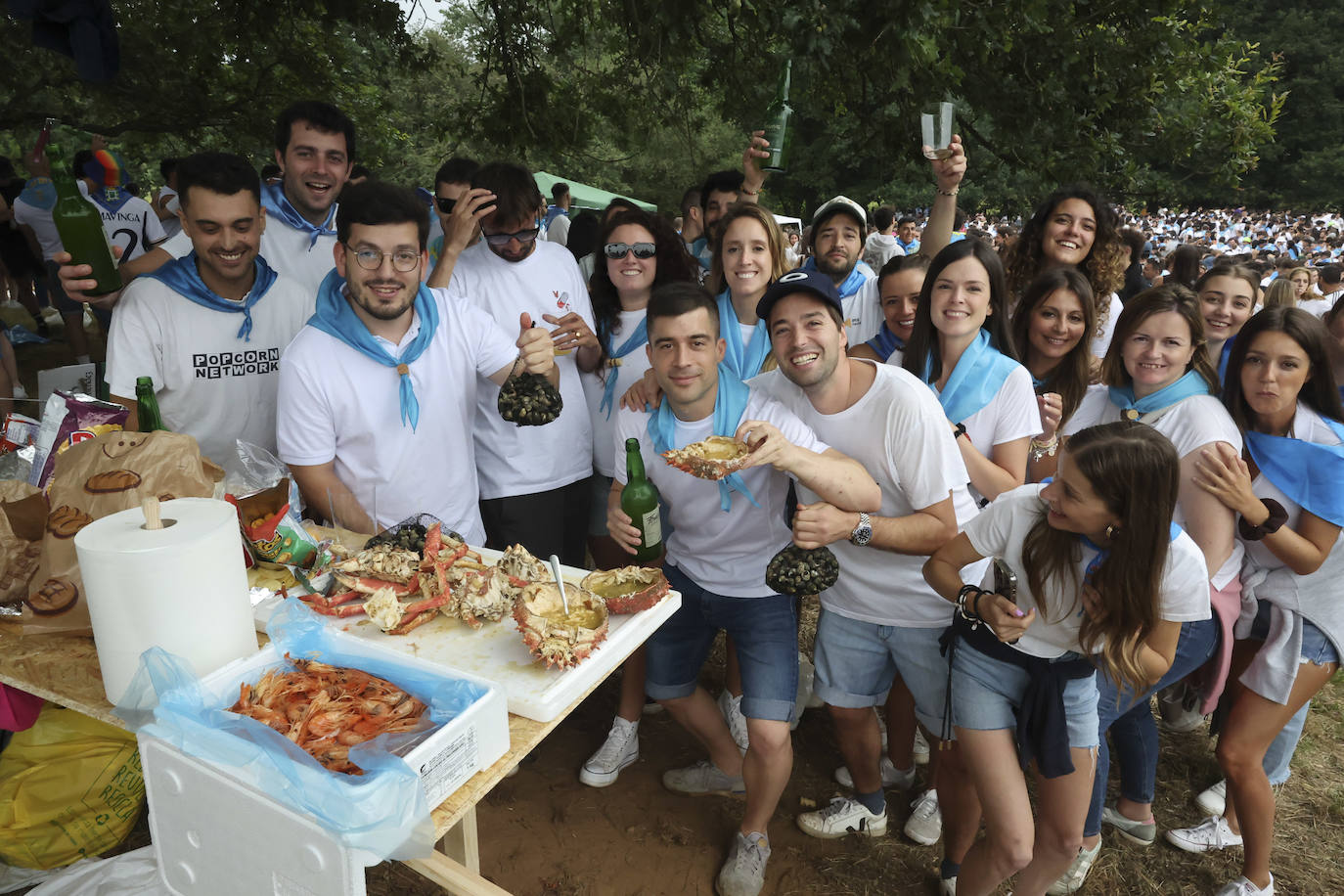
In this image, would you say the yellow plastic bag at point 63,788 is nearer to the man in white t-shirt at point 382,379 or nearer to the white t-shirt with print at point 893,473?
the man in white t-shirt at point 382,379

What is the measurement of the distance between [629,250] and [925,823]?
2.87 meters

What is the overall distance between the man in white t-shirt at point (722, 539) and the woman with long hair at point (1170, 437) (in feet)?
3.94

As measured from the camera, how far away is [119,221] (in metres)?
7.16

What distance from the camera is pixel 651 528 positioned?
9.72 feet

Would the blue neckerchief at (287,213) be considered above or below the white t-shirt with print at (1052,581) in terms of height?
above

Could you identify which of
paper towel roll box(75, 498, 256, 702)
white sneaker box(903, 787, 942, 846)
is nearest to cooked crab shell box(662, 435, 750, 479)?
paper towel roll box(75, 498, 256, 702)

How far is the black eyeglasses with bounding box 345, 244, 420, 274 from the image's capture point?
9.46 feet

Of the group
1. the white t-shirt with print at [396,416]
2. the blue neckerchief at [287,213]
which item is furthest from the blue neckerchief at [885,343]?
the blue neckerchief at [287,213]

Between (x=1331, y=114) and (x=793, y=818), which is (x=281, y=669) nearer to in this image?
(x=793, y=818)

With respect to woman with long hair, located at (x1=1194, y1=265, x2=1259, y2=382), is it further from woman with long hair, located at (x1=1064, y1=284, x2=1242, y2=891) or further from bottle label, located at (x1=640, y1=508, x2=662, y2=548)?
bottle label, located at (x1=640, y1=508, x2=662, y2=548)

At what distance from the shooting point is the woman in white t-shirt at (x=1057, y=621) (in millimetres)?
2252

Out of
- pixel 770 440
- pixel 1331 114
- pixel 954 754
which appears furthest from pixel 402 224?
pixel 1331 114

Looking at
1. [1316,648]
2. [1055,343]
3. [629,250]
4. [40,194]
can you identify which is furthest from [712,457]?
[40,194]

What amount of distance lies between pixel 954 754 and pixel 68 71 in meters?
12.1
